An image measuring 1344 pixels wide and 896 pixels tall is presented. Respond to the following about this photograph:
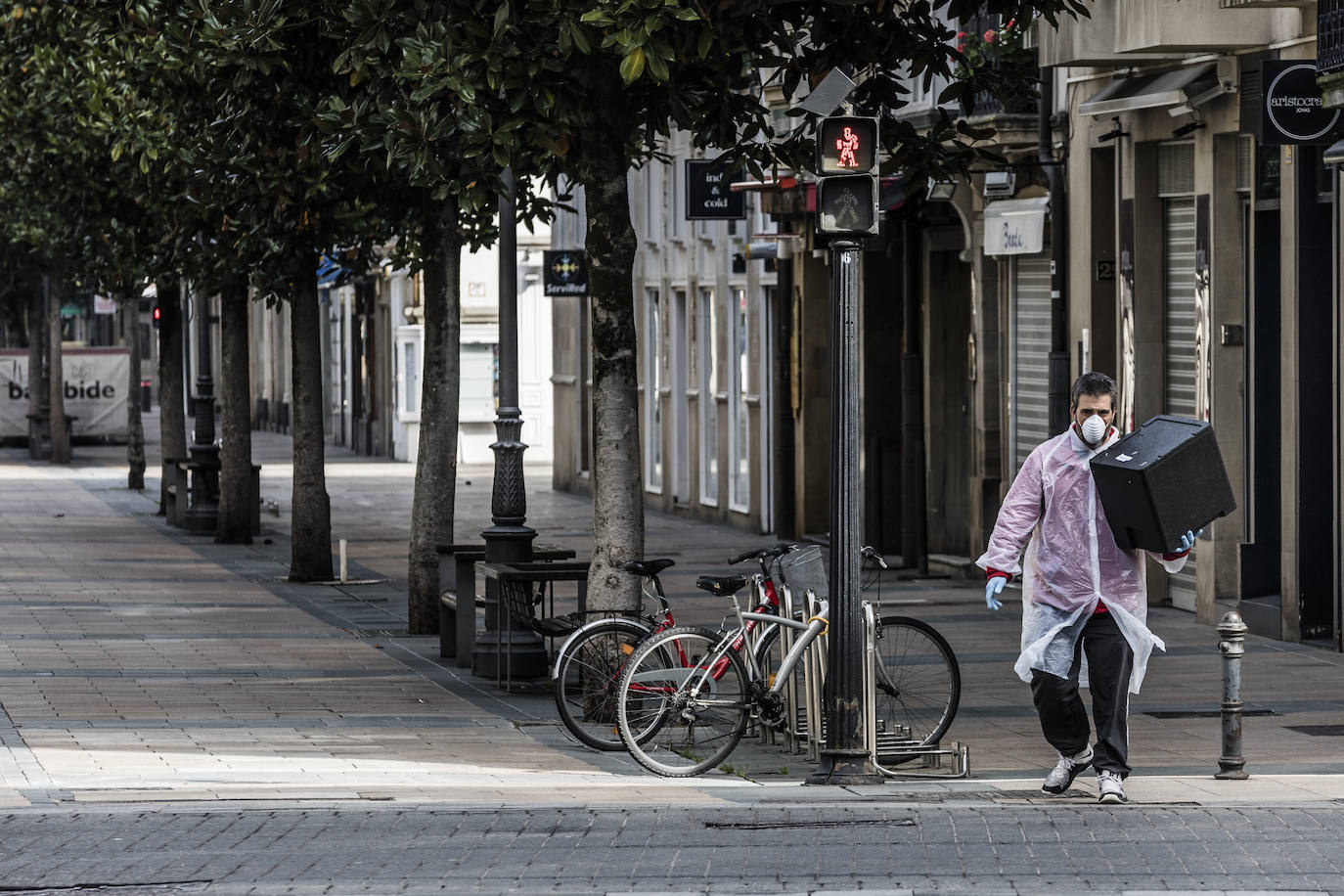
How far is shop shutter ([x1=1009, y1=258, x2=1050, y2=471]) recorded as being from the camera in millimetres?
20891

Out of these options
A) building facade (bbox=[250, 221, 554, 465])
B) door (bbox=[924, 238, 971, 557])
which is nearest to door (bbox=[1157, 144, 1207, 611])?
door (bbox=[924, 238, 971, 557])


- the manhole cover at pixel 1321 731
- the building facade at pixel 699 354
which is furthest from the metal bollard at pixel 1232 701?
the building facade at pixel 699 354

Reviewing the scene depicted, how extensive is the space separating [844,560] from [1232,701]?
1787 millimetres

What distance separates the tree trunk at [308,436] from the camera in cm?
2152

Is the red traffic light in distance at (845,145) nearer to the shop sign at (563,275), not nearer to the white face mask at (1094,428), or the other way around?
the white face mask at (1094,428)

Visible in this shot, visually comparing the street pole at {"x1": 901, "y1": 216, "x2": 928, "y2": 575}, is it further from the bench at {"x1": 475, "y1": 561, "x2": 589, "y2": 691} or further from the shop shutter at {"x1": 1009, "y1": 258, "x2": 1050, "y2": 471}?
the bench at {"x1": 475, "y1": 561, "x2": 589, "y2": 691}

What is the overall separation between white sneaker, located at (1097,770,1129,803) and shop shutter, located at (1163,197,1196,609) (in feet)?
28.2

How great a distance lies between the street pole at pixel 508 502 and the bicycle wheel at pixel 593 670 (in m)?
2.76

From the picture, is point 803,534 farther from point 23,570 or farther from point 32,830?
point 32,830

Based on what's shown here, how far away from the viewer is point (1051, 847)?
28.4 ft

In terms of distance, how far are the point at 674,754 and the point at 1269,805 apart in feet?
9.81

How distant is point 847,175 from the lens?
10500 mm

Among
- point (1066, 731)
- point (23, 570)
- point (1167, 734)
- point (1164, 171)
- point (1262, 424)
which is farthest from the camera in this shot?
point (23, 570)

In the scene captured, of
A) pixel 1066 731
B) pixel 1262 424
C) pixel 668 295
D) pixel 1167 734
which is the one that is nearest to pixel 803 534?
pixel 668 295
